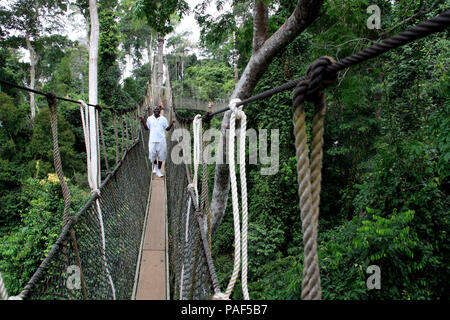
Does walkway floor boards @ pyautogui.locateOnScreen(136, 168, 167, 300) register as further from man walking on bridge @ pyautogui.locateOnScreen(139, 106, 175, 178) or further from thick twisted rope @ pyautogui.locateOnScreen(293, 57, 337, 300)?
thick twisted rope @ pyautogui.locateOnScreen(293, 57, 337, 300)

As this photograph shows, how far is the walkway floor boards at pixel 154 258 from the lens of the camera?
6.61 ft

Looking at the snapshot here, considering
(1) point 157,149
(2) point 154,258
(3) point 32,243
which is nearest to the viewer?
(2) point 154,258

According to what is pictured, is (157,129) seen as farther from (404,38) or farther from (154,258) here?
(404,38)

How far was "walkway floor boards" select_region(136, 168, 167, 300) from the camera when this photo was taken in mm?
2016

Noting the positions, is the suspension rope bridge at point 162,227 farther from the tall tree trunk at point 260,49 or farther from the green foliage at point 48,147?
the green foliage at point 48,147

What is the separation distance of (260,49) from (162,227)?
205 cm

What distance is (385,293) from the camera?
236 cm

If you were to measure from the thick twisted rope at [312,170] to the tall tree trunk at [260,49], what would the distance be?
1.82 meters

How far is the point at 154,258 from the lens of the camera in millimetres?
2393

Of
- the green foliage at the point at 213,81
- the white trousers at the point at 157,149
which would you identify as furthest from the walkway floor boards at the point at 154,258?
the green foliage at the point at 213,81

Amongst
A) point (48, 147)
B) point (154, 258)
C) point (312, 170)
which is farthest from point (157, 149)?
point (48, 147)

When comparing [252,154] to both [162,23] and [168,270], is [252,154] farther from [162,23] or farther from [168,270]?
[168,270]

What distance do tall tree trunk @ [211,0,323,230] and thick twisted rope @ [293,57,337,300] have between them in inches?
71.7
